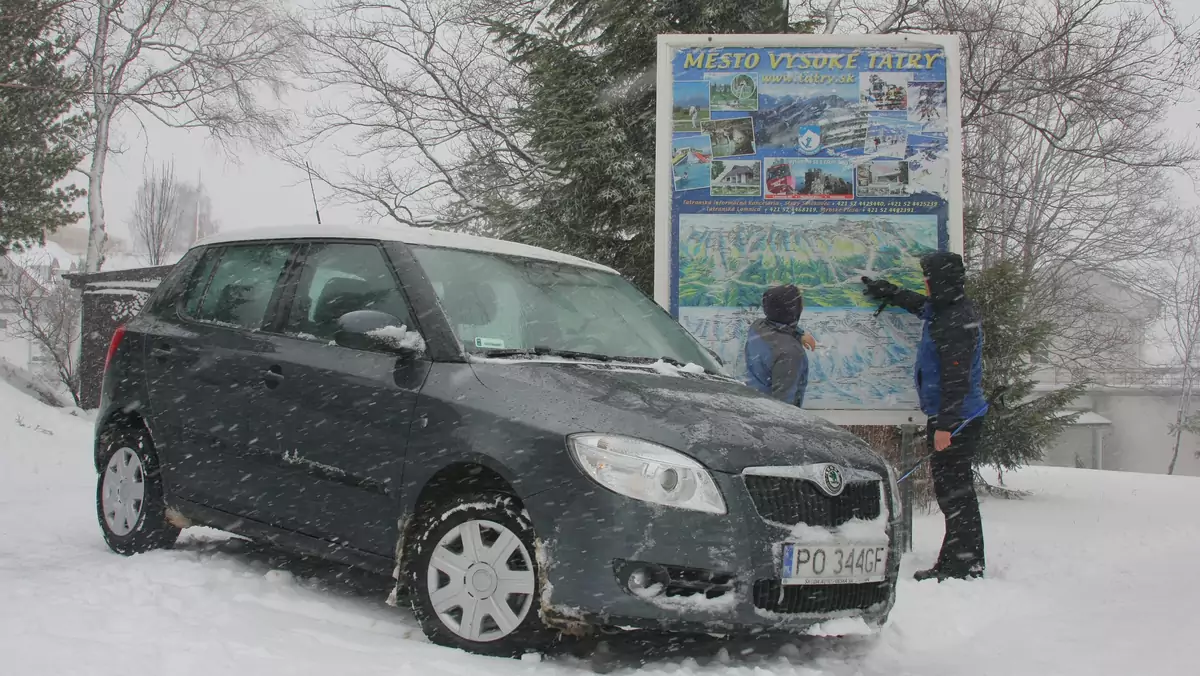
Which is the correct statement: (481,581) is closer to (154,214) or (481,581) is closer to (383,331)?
(383,331)

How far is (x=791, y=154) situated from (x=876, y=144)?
0.57 meters

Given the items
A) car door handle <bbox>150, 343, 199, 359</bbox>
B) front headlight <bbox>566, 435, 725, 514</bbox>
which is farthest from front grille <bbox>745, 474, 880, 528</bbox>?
car door handle <bbox>150, 343, 199, 359</bbox>

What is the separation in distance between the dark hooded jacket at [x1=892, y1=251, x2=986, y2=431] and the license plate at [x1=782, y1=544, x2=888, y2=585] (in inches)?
77.4

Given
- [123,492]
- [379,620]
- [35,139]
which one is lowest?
[379,620]

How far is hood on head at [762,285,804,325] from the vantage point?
5978 millimetres

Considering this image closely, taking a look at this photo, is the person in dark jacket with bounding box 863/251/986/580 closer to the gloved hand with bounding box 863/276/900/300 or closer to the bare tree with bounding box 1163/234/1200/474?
the gloved hand with bounding box 863/276/900/300

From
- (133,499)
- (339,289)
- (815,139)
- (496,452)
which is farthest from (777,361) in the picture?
(133,499)

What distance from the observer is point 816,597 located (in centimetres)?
362

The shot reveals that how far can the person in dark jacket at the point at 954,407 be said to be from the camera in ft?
18.2

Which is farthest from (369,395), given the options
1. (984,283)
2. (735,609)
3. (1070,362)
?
(1070,362)

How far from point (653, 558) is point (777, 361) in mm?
2843

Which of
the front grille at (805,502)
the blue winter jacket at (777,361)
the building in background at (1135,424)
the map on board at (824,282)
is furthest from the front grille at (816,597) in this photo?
the building in background at (1135,424)

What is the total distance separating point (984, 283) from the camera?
30.7 feet

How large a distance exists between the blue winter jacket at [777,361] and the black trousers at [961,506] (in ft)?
3.07
